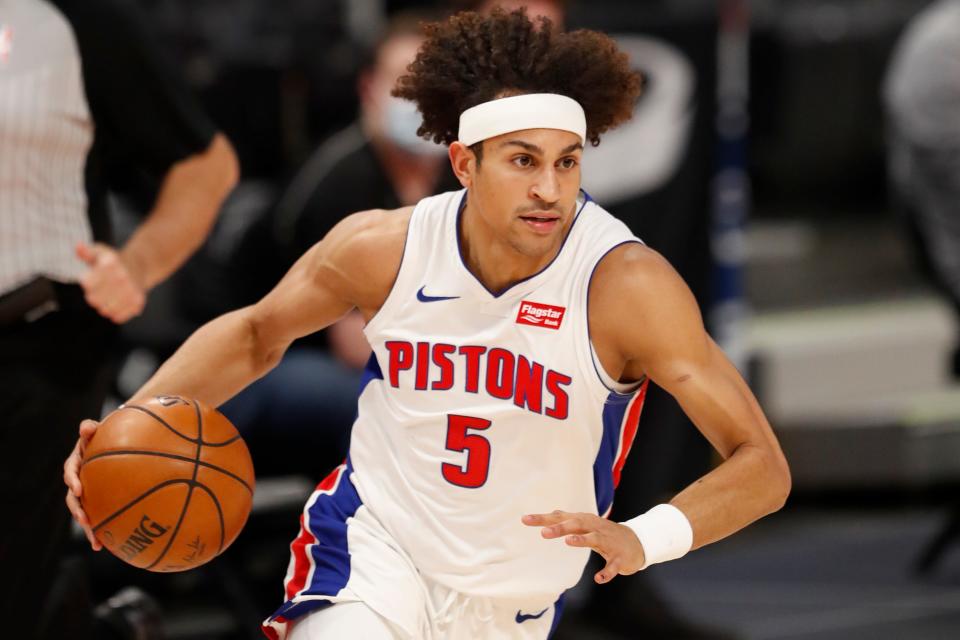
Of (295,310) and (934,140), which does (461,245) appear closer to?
(295,310)

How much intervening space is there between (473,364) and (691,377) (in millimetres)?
487

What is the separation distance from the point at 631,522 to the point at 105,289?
1678mm

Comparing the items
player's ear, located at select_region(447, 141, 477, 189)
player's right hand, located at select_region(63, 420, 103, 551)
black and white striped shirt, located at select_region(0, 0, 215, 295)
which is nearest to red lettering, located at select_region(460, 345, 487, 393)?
player's ear, located at select_region(447, 141, 477, 189)

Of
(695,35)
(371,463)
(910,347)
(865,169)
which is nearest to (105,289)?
(371,463)

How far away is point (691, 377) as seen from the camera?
10.9ft

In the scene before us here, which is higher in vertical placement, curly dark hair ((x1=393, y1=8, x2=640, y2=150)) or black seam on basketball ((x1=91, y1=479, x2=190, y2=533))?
curly dark hair ((x1=393, y1=8, x2=640, y2=150))

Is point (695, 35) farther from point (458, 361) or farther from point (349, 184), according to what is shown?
point (458, 361)

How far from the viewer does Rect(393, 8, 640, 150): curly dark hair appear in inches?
137

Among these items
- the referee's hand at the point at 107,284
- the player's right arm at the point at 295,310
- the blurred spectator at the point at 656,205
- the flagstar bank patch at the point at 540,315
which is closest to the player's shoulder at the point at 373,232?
the player's right arm at the point at 295,310

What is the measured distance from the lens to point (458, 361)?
3539 millimetres

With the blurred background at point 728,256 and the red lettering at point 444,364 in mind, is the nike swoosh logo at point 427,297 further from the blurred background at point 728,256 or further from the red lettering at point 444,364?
the blurred background at point 728,256

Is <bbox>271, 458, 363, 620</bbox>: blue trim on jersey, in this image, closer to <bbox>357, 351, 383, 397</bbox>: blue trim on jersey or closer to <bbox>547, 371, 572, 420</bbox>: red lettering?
<bbox>357, 351, 383, 397</bbox>: blue trim on jersey

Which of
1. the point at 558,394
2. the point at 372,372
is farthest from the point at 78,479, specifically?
the point at 558,394

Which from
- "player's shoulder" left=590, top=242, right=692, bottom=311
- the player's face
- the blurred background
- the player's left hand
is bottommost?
the blurred background
